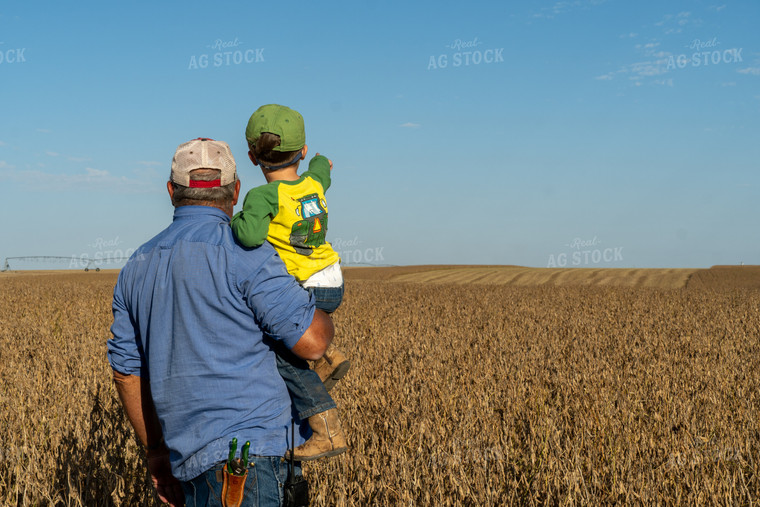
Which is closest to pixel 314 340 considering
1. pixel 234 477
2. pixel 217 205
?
pixel 234 477

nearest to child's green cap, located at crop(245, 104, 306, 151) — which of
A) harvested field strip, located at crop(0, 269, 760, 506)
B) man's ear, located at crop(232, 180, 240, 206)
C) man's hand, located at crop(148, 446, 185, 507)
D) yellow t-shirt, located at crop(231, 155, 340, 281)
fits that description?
yellow t-shirt, located at crop(231, 155, 340, 281)

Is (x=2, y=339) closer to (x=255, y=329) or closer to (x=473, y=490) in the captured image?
(x=473, y=490)

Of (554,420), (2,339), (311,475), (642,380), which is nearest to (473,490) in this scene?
(311,475)

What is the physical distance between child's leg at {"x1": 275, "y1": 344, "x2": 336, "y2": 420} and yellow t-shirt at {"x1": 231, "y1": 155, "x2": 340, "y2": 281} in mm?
531

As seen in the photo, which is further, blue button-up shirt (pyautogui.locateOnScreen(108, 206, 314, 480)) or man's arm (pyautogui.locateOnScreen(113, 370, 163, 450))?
man's arm (pyautogui.locateOnScreen(113, 370, 163, 450))

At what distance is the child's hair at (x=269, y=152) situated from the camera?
91.6 inches

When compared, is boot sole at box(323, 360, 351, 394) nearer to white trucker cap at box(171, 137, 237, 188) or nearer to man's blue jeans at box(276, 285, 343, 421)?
man's blue jeans at box(276, 285, 343, 421)

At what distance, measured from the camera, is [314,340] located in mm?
1735

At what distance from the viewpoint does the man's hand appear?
1975 millimetres

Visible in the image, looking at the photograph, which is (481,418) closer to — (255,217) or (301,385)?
(301,385)

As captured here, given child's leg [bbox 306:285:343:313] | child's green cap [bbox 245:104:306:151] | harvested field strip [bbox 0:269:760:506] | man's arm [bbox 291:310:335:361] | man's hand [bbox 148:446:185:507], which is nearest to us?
man's arm [bbox 291:310:335:361]

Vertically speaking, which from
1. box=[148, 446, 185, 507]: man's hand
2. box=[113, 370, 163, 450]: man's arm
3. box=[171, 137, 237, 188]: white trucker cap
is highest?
box=[171, 137, 237, 188]: white trucker cap

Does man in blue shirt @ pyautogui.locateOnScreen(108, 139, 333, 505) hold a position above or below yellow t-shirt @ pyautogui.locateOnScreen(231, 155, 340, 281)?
below

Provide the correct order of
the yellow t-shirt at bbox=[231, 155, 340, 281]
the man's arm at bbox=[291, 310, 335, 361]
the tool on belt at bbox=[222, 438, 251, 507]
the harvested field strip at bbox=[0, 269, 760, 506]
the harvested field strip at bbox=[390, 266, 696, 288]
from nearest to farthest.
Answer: the tool on belt at bbox=[222, 438, 251, 507], the man's arm at bbox=[291, 310, 335, 361], the yellow t-shirt at bbox=[231, 155, 340, 281], the harvested field strip at bbox=[0, 269, 760, 506], the harvested field strip at bbox=[390, 266, 696, 288]
